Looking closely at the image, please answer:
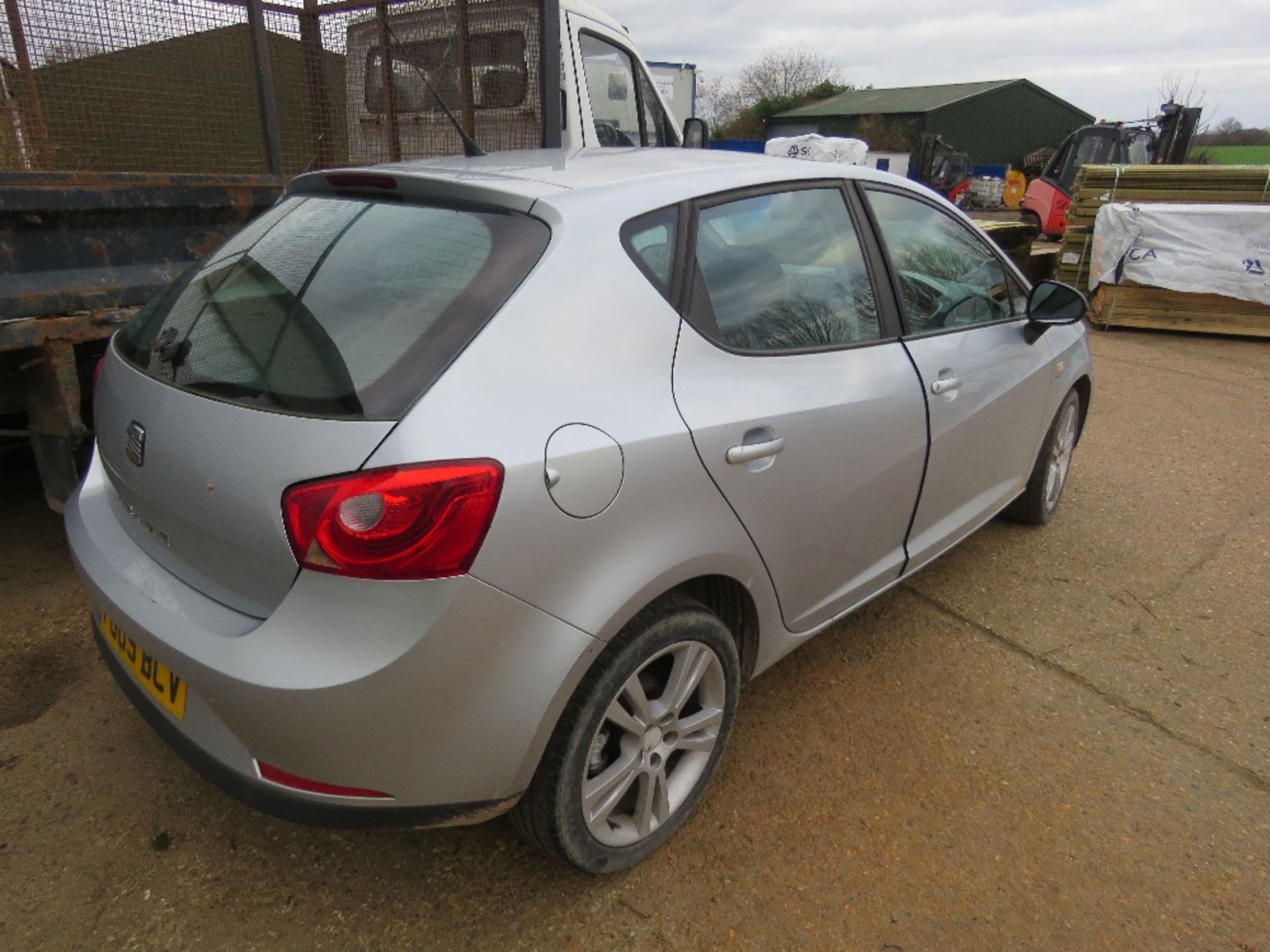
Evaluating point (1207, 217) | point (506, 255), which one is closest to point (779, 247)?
point (506, 255)

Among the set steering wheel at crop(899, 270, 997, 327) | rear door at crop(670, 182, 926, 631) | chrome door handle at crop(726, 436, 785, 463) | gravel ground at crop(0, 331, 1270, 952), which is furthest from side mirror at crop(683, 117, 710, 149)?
chrome door handle at crop(726, 436, 785, 463)

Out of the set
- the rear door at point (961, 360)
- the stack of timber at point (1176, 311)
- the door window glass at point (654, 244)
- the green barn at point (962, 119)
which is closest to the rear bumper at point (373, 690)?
the door window glass at point (654, 244)

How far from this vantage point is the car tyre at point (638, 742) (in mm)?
1761

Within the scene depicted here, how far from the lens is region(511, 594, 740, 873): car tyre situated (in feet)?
5.78

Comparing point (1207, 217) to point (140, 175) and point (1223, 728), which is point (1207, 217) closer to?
point (1223, 728)

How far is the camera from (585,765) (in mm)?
1799

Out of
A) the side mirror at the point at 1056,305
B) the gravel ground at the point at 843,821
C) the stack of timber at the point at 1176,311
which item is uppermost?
the side mirror at the point at 1056,305

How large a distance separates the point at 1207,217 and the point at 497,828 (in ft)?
28.7

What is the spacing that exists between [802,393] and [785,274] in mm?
388

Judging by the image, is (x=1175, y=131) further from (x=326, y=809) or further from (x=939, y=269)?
(x=326, y=809)

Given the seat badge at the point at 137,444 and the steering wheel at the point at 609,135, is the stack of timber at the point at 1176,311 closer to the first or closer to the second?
the steering wheel at the point at 609,135

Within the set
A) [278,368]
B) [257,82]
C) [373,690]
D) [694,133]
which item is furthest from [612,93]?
[373,690]

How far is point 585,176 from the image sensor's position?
203cm

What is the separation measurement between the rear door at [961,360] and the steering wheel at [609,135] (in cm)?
290
